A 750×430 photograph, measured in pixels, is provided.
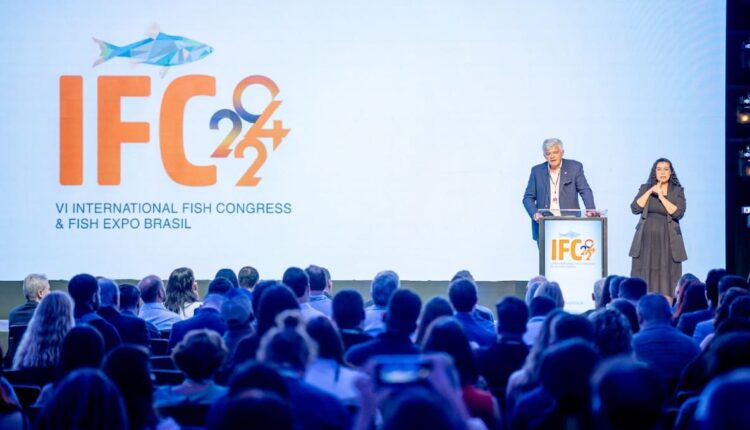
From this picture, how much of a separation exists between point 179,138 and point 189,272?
9.19 feet

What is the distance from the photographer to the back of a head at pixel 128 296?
242 inches

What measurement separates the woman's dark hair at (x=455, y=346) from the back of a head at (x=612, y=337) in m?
0.65

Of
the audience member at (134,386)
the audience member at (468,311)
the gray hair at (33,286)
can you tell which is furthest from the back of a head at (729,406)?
the gray hair at (33,286)

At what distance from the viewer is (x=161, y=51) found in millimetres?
9914

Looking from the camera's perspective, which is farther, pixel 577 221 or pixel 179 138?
pixel 179 138

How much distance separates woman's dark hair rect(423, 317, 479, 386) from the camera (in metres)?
Answer: 3.65

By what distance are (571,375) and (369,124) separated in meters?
7.06

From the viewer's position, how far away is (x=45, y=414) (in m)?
2.65

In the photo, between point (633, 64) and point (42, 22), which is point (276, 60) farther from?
point (633, 64)

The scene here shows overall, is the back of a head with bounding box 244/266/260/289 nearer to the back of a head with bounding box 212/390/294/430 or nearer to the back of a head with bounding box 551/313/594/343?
the back of a head with bounding box 551/313/594/343

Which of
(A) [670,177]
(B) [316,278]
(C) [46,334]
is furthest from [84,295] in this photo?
(A) [670,177]

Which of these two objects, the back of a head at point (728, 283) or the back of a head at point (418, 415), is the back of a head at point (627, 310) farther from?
the back of a head at point (418, 415)

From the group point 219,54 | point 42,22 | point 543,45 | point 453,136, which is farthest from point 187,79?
point 543,45

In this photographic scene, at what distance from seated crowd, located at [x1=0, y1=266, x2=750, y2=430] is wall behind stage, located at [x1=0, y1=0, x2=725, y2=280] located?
10.7ft
